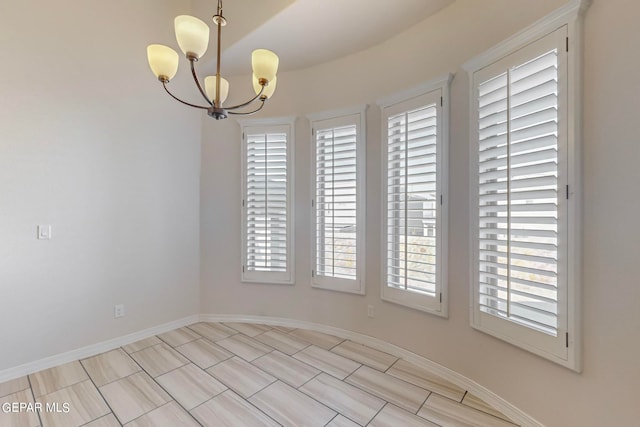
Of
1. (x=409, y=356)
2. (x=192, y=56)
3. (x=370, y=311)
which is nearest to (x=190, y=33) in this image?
(x=192, y=56)

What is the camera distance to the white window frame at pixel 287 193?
10.6ft

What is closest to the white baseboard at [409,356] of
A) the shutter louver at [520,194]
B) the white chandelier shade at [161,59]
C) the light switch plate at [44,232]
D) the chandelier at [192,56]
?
the shutter louver at [520,194]

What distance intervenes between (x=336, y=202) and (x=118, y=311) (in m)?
2.50

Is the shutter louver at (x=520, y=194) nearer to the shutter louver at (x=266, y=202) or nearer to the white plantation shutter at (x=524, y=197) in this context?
the white plantation shutter at (x=524, y=197)

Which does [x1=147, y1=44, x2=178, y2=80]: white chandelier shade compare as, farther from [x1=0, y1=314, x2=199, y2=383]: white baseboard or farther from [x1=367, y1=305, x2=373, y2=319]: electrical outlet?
[x1=0, y1=314, x2=199, y2=383]: white baseboard

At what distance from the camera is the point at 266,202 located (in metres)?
3.30

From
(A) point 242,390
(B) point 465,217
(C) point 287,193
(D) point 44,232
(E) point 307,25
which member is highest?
(E) point 307,25

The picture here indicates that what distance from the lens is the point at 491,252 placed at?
191 centimetres

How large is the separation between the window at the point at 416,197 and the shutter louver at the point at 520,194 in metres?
0.32

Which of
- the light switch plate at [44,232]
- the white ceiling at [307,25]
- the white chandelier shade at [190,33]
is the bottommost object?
the light switch plate at [44,232]

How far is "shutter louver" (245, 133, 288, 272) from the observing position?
3.27 m

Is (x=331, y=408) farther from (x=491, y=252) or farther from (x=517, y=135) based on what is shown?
(x=517, y=135)

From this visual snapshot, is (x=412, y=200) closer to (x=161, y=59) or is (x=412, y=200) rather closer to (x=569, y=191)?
(x=569, y=191)

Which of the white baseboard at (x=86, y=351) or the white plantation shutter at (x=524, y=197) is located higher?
the white plantation shutter at (x=524, y=197)
